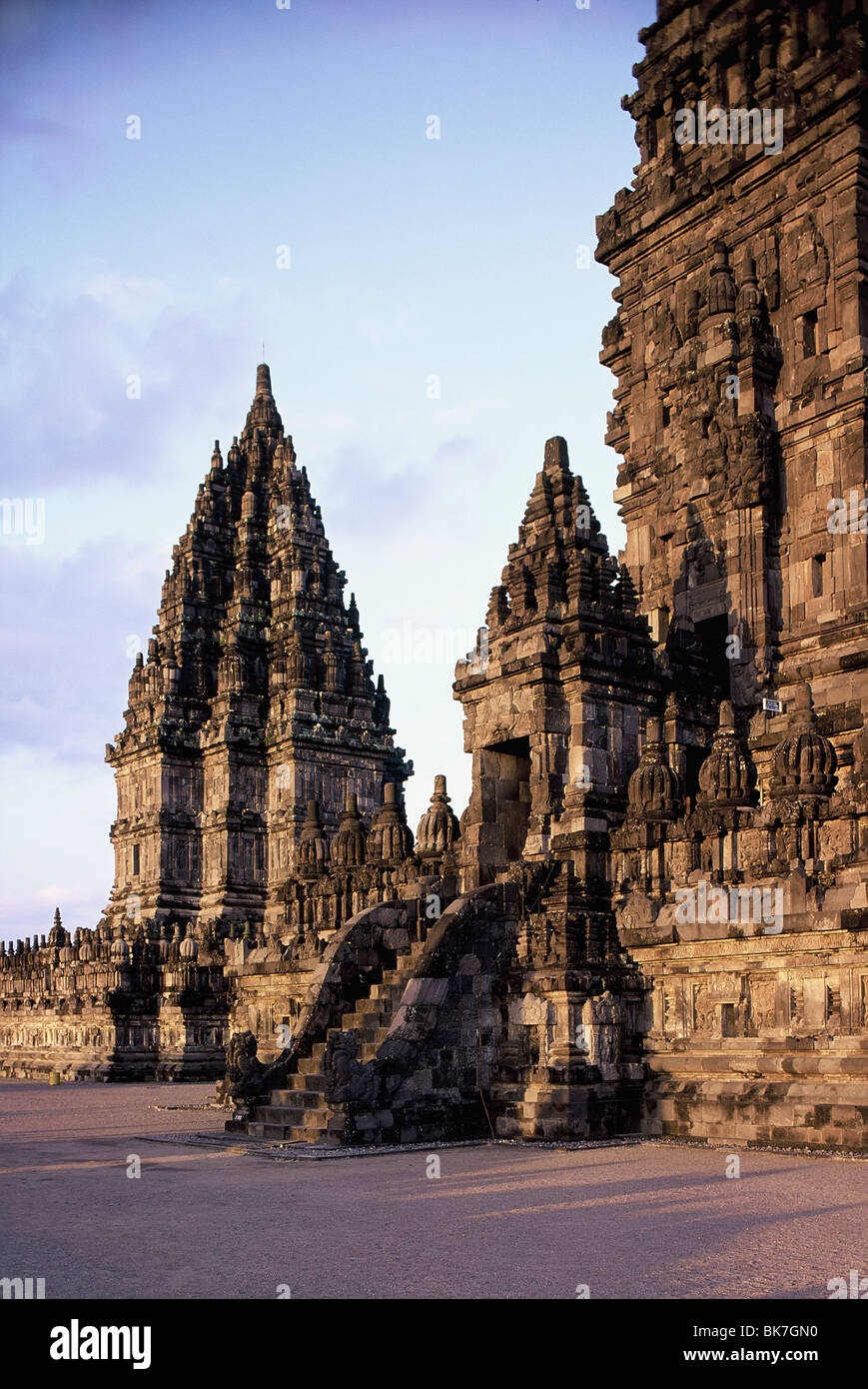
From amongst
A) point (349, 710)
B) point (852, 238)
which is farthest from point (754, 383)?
point (349, 710)

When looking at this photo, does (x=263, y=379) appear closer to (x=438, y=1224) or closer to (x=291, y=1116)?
(x=291, y=1116)

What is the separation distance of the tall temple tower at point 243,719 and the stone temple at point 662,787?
935cm

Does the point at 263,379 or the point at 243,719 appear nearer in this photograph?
the point at 243,719

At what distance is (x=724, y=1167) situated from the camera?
15.7 meters

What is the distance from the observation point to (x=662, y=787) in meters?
22.0

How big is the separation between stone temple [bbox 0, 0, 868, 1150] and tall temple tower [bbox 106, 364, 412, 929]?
368 inches

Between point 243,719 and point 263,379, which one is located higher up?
point 263,379

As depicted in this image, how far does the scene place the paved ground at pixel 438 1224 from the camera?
31.7 feet

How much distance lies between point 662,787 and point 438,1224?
11.0 m
